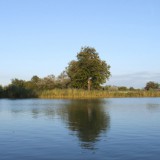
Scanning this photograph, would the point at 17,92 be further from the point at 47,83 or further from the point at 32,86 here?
the point at 47,83

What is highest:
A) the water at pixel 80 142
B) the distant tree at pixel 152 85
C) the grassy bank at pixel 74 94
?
the distant tree at pixel 152 85

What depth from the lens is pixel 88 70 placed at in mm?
91812

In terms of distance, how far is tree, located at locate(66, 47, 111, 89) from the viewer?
3612 inches

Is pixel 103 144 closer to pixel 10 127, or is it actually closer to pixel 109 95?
pixel 10 127

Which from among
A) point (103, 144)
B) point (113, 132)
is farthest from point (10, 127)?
point (103, 144)

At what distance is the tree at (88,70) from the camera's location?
3612 inches

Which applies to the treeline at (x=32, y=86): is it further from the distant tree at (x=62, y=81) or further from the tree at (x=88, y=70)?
the tree at (x=88, y=70)

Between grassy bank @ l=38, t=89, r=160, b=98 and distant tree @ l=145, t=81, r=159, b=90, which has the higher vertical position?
distant tree @ l=145, t=81, r=159, b=90

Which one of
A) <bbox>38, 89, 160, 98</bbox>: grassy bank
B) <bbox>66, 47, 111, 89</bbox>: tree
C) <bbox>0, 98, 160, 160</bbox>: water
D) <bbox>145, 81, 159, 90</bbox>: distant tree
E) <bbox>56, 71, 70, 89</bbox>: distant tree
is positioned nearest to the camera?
<bbox>0, 98, 160, 160</bbox>: water

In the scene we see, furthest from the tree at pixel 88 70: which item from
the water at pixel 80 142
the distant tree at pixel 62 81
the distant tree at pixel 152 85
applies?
the water at pixel 80 142

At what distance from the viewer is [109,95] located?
79.8 metres

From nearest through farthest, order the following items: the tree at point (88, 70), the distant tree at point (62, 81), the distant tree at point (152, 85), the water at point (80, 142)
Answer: the water at point (80, 142) < the tree at point (88, 70) < the distant tree at point (62, 81) < the distant tree at point (152, 85)

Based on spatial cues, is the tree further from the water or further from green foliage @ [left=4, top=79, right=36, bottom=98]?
the water

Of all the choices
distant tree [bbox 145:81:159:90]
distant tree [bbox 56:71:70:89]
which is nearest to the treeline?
distant tree [bbox 56:71:70:89]
